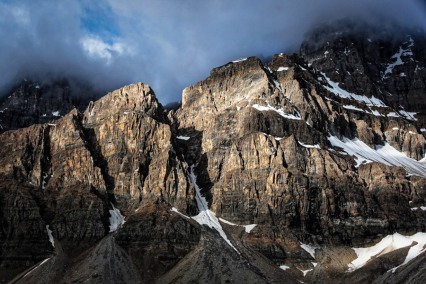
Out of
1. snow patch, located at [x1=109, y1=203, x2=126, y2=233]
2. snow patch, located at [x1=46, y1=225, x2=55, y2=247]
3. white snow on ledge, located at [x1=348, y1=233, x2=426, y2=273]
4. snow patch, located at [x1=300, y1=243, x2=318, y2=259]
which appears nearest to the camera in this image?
white snow on ledge, located at [x1=348, y1=233, x2=426, y2=273]

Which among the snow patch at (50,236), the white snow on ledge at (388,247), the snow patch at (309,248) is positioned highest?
the snow patch at (50,236)

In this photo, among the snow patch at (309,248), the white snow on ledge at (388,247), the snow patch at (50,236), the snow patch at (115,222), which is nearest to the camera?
the white snow on ledge at (388,247)

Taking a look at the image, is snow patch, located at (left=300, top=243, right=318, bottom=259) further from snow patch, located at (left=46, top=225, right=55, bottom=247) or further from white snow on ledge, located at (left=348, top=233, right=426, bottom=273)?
snow patch, located at (left=46, top=225, right=55, bottom=247)

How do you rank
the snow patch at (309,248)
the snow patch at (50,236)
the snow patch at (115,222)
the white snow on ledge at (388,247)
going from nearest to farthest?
the white snow on ledge at (388,247)
the snow patch at (50,236)
the snow patch at (309,248)
the snow patch at (115,222)

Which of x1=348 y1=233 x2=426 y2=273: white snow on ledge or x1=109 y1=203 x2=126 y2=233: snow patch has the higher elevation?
x1=109 y1=203 x2=126 y2=233: snow patch

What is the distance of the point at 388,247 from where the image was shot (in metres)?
190

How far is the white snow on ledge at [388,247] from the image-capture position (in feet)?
586

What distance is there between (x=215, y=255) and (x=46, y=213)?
64.3 m

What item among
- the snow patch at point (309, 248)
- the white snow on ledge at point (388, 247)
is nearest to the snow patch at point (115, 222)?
the snow patch at point (309, 248)

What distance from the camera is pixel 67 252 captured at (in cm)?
A: 17700

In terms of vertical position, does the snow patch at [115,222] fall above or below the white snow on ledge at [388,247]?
above

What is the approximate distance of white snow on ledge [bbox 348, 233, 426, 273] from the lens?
179 metres

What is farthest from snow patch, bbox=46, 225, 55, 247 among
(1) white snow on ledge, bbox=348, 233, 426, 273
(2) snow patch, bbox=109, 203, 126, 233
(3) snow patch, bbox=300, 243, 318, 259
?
(1) white snow on ledge, bbox=348, 233, 426, 273

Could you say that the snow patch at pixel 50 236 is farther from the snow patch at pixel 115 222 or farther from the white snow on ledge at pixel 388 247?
the white snow on ledge at pixel 388 247
